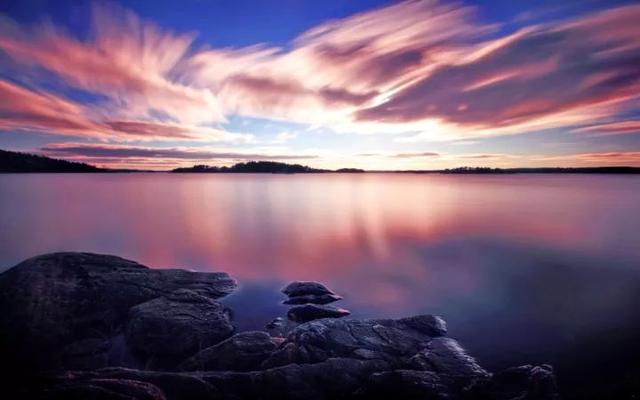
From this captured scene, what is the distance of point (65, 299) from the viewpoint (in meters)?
12.2

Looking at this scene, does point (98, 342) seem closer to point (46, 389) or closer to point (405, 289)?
point (46, 389)

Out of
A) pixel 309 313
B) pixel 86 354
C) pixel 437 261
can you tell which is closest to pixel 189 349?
pixel 86 354

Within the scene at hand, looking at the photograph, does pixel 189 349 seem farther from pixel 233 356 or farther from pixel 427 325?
pixel 427 325

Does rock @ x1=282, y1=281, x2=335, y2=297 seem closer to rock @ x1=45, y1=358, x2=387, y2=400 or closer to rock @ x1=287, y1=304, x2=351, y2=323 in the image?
rock @ x1=287, y1=304, x2=351, y2=323

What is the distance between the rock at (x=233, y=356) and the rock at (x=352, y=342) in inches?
18.1

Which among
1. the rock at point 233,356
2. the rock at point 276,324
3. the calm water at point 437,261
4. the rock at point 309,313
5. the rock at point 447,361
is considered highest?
the rock at point 233,356

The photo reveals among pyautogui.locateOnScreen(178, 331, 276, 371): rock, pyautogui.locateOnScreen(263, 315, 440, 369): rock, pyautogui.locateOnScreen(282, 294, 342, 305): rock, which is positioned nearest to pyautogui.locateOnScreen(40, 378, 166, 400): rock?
pyautogui.locateOnScreen(178, 331, 276, 371): rock

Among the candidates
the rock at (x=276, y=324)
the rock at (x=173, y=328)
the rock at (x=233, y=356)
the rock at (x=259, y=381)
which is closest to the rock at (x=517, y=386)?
the rock at (x=259, y=381)

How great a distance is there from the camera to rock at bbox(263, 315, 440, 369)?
9242 millimetres

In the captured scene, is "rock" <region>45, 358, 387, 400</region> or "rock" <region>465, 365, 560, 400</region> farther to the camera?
"rock" <region>465, 365, 560, 400</region>

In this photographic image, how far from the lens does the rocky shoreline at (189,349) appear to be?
25.2 feet

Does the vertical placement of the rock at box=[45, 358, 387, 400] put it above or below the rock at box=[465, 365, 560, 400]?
above

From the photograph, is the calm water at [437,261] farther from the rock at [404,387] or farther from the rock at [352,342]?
the rock at [404,387]

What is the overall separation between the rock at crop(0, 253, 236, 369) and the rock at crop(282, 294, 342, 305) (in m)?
3.81
